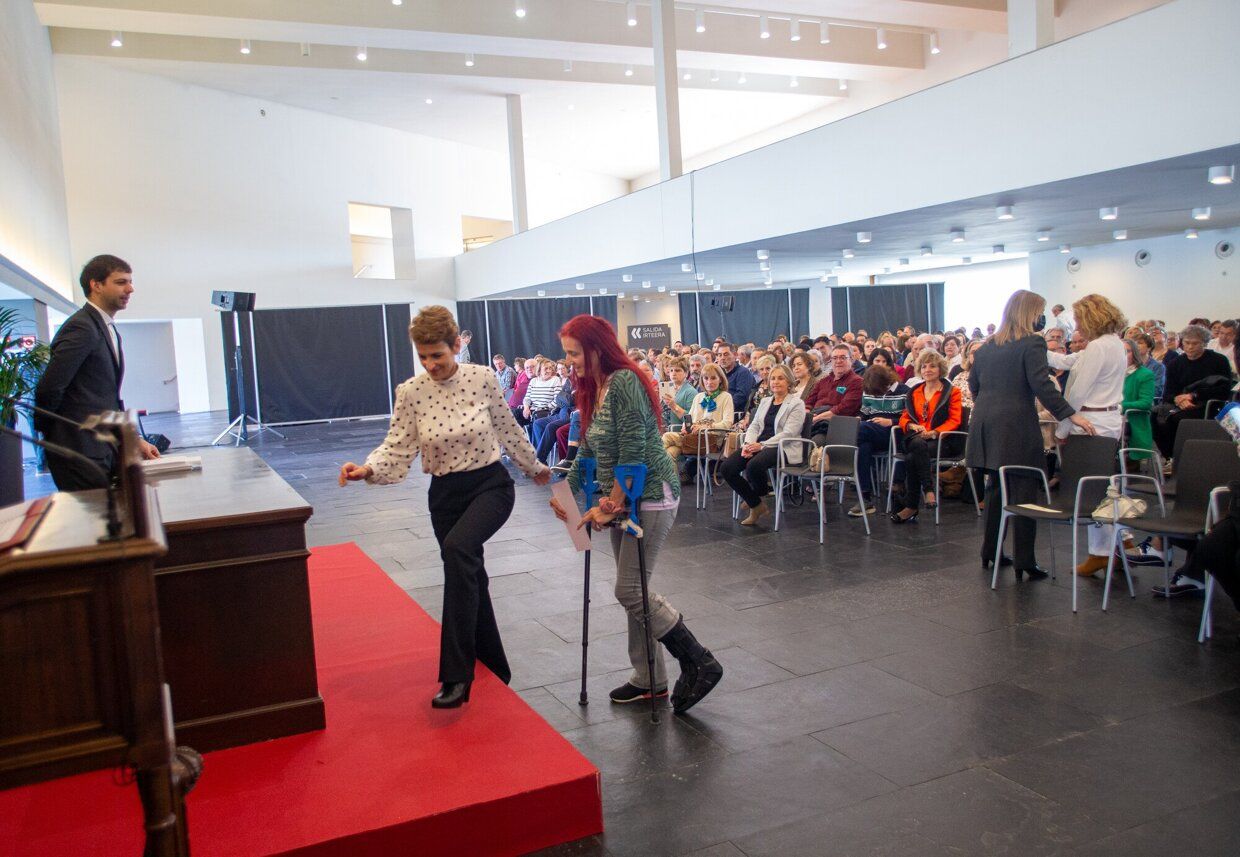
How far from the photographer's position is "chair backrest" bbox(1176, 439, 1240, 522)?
3896mm


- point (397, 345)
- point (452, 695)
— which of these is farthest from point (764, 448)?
point (397, 345)

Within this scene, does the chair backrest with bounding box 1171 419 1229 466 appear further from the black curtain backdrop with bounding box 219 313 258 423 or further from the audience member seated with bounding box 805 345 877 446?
the black curtain backdrop with bounding box 219 313 258 423

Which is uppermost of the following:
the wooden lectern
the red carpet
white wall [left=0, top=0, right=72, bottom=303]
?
white wall [left=0, top=0, right=72, bottom=303]

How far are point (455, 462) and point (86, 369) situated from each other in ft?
4.81

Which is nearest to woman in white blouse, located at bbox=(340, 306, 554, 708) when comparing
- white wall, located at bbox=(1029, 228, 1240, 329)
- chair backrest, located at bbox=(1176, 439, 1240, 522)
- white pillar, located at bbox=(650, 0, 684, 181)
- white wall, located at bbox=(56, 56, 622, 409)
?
chair backrest, located at bbox=(1176, 439, 1240, 522)

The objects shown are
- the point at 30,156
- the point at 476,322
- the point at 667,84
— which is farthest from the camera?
the point at 476,322

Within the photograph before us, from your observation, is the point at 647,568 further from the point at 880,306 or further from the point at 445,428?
the point at 880,306

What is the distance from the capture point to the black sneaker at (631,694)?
3.28 meters

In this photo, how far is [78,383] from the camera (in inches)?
132

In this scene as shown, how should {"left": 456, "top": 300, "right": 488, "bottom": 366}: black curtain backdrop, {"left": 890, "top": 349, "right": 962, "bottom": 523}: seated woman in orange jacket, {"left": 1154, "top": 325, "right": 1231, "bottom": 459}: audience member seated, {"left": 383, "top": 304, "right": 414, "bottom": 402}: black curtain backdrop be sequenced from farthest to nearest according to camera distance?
{"left": 456, "top": 300, "right": 488, "bottom": 366}: black curtain backdrop, {"left": 383, "top": 304, "right": 414, "bottom": 402}: black curtain backdrop, {"left": 1154, "top": 325, "right": 1231, "bottom": 459}: audience member seated, {"left": 890, "top": 349, "right": 962, "bottom": 523}: seated woman in orange jacket

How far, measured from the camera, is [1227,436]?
4.48 m

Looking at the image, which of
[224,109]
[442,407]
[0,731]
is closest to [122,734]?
[0,731]

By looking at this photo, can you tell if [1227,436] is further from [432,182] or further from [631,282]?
[432,182]

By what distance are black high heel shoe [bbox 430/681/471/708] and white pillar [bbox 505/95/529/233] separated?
14522 millimetres
